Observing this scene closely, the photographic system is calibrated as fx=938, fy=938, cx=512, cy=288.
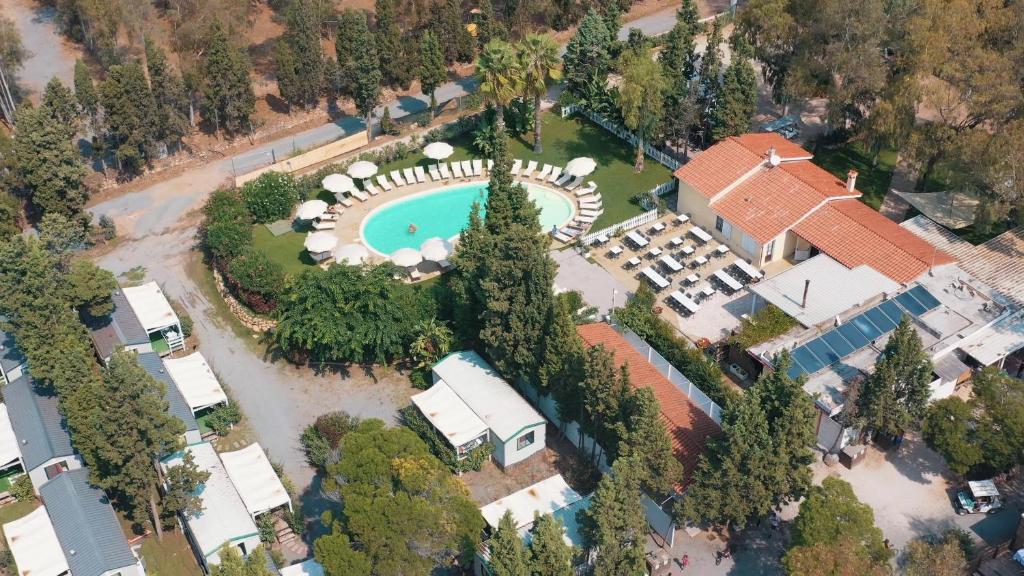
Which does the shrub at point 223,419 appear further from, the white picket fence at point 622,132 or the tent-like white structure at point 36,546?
the white picket fence at point 622,132

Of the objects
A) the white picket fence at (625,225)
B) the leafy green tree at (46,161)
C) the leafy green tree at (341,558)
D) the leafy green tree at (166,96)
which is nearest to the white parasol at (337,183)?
the leafy green tree at (166,96)

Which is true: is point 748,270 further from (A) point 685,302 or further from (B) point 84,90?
(B) point 84,90

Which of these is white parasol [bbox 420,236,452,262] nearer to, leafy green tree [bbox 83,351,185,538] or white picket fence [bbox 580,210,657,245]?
white picket fence [bbox 580,210,657,245]

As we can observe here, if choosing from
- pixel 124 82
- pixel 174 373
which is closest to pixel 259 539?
pixel 174 373

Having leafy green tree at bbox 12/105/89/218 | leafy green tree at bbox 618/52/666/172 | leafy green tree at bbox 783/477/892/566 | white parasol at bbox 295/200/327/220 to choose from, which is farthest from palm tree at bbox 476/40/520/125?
leafy green tree at bbox 783/477/892/566

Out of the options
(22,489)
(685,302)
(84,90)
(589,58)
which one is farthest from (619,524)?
(84,90)

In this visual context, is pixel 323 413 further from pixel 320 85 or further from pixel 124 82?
pixel 320 85
